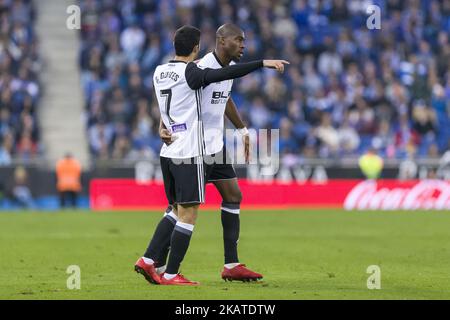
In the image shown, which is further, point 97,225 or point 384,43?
point 384,43

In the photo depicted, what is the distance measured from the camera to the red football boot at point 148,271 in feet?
33.6

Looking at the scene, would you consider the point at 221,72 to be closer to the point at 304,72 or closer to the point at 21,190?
the point at 21,190

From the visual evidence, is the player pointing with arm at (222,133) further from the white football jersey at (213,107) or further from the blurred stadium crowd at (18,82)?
the blurred stadium crowd at (18,82)

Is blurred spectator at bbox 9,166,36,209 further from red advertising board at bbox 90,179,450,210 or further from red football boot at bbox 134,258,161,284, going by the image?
red football boot at bbox 134,258,161,284

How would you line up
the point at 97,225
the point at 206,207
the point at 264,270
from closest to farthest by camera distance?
the point at 264,270 < the point at 97,225 < the point at 206,207

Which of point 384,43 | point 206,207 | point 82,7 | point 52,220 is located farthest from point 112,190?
point 384,43

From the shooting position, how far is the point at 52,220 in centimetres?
2273

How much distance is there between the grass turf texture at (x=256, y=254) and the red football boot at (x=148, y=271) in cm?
17

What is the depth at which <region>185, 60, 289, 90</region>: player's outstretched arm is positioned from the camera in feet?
31.2

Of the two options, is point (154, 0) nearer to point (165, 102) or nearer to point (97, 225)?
point (97, 225)

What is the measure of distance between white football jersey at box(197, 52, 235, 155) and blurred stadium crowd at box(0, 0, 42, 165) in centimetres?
1870

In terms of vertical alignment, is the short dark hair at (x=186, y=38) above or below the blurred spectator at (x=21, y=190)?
above

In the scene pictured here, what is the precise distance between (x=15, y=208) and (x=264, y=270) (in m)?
17.1

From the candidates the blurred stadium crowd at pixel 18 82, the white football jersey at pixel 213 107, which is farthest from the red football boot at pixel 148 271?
the blurred stadium crowd at pixel 18 82
